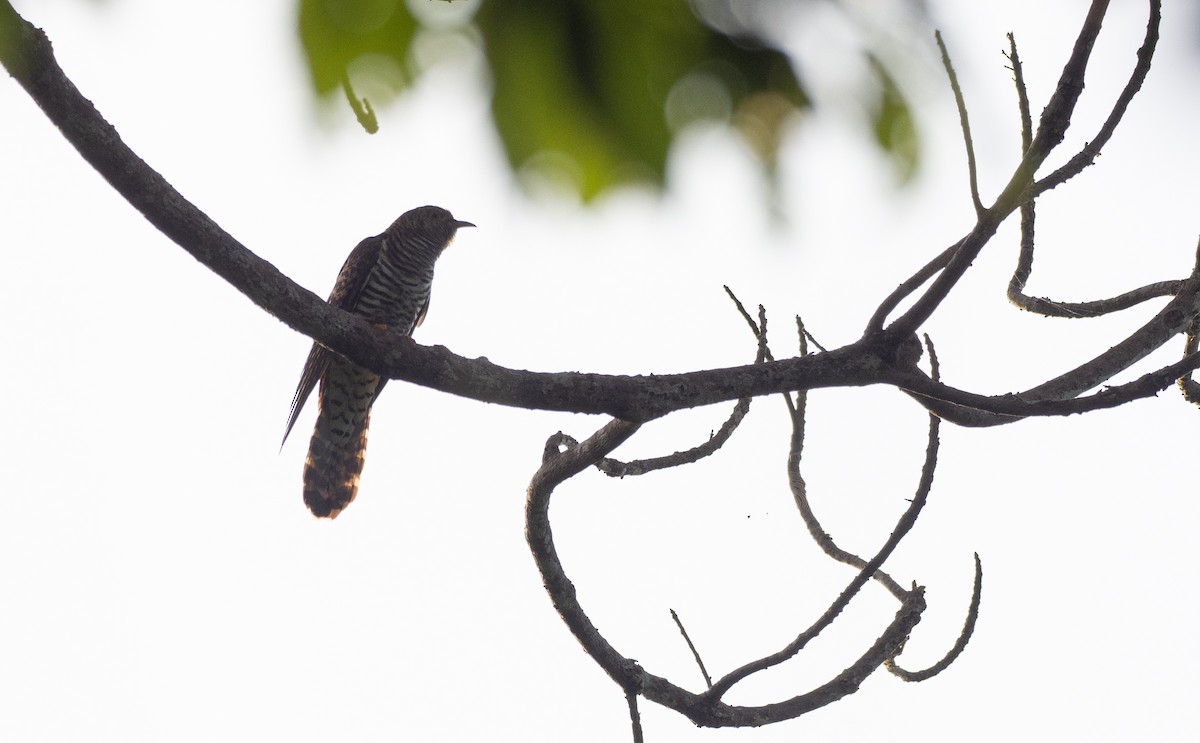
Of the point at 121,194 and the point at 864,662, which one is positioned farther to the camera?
the point at 864,662

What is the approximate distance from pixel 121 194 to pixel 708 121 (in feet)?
6.98

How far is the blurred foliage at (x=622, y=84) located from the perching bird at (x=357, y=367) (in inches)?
241

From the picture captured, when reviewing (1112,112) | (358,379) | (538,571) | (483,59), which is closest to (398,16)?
(483,59)

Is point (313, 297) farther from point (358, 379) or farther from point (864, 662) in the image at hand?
point (358, 379)

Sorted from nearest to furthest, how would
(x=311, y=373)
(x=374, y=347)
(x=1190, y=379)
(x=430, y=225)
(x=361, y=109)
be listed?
(x=361, y=109), (x=374, y=347), (x=1190, y=379), (x=311, y=373), (x=430, y=225)

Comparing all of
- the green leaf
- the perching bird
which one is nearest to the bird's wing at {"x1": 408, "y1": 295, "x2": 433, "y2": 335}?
the perching bird

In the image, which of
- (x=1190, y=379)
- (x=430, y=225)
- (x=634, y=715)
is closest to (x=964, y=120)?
(x=634, y=715)

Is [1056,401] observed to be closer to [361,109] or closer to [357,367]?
[361,109]

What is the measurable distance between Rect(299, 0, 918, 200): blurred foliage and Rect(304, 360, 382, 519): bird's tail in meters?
6.30

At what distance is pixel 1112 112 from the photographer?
8.74 feet

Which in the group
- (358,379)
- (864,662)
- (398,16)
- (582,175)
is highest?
(358,379)

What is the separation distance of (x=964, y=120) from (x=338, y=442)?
5916 mm

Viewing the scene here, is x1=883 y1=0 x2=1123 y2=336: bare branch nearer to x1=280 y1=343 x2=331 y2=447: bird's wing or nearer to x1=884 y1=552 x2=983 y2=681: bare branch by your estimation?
x1=884 y1=552 x2=983 y2=681: bare branch

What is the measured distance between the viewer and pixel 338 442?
23.2 feet
